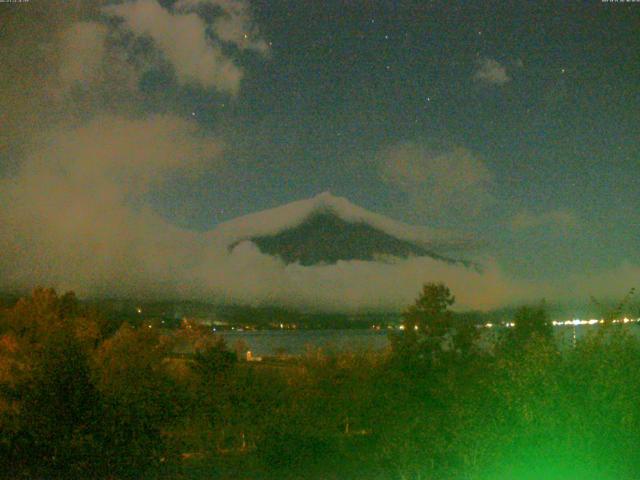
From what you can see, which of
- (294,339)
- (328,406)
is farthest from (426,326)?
(294,339)

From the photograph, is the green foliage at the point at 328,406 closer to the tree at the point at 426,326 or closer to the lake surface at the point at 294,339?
the tree at the point at 426,326

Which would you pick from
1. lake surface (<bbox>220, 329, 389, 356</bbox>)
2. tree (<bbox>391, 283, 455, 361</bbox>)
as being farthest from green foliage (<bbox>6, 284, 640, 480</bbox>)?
lake surface (<bbox>220, 329, 389, 356</bbox>)

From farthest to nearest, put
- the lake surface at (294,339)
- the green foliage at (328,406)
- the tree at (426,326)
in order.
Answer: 1. the lake surface at (294,339)
2. the tree at (426,326)
3. the green foliage at (328,406)

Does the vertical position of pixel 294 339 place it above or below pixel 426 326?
below

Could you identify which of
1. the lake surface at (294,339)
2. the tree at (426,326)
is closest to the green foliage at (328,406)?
the tree at (426,326)

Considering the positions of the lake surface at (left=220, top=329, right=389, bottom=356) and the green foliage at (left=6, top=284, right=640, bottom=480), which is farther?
the lake surface at (left=220, top=329, right=389, bottom=356)

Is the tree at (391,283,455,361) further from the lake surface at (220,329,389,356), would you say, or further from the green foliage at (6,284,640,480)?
the lake surface at (220,329,389,356)

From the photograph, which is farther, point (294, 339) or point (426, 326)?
point (294, 339)

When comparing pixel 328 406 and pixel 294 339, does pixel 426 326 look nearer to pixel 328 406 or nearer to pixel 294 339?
pixel 328 406

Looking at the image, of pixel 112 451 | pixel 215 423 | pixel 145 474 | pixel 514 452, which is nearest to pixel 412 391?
pixel 215 423

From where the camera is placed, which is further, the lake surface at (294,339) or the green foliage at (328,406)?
the lake surface at (294,339)

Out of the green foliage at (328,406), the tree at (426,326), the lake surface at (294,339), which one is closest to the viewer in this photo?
the green foliage at (328,406)

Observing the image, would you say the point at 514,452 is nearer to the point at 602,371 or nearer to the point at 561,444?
the point at 561,444

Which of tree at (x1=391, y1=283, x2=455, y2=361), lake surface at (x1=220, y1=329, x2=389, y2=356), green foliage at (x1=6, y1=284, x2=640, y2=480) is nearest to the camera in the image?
green foliage at (x1=6, y1=284, x2=640, y2=480)
